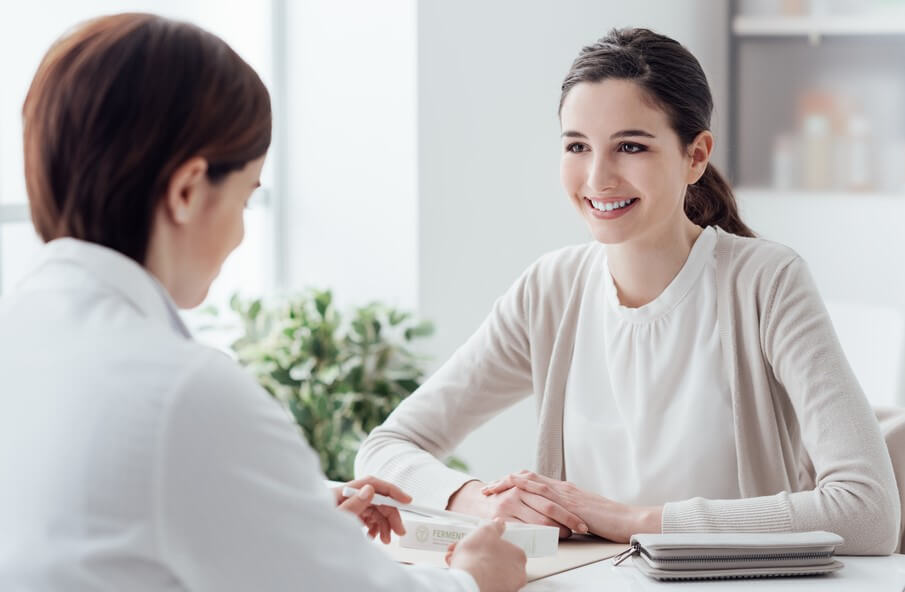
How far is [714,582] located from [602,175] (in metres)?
0.67

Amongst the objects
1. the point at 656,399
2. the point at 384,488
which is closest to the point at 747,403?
the point at 656,399

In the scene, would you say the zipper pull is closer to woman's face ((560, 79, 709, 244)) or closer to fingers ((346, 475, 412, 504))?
fingers ((346, 475, 412, 504))

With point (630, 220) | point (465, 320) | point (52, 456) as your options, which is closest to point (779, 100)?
point (465, 320)

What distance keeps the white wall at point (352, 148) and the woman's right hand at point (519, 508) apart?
5.01 feet

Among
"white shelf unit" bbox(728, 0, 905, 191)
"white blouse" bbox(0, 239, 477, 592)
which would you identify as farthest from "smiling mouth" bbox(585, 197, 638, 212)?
"white shelf unit" bbox(728, 0, 905, 191)

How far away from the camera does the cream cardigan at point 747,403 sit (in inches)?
60.2

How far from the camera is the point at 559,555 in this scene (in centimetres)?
148

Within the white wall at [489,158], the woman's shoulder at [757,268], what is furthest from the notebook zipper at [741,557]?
the white wall at [489,158]

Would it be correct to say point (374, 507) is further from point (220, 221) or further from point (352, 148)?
point (352, 148)

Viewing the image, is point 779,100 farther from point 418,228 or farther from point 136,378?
point 136,378

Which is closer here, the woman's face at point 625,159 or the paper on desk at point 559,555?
the paper on desk at point 559,555

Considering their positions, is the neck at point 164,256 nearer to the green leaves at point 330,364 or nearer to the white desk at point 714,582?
the white desk at point 714,582

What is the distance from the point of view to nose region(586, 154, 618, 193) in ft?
5.76

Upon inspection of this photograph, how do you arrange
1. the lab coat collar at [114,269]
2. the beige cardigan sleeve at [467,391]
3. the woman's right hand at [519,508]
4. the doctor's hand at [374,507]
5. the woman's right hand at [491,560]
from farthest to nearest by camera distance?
the beige cardigan sleeve at [467,391]
the woman's right hand at [519,508]
the doctor's hand at [374,507]
the woman's right hand at [491,560]
the lab coat collar at [114,269]
